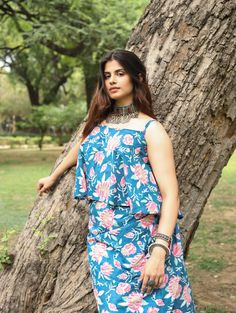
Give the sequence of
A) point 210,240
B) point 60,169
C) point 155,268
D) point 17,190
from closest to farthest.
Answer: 1. point 155,268
2. point 60,169
3. point 210,240
4. point 17,190

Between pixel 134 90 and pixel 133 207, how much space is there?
58 cm

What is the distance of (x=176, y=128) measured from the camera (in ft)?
9.60

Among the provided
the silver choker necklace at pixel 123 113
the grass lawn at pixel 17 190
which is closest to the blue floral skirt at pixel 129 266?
the silver choker necklace at pixel 123 113

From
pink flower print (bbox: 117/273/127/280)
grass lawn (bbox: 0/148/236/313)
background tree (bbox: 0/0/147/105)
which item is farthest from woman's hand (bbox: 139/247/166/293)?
background tree (bbox: 0/0/147/105)

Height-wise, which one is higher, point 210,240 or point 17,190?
point 210,240

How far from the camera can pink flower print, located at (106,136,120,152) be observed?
2.40 meters

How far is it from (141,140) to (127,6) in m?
15.8

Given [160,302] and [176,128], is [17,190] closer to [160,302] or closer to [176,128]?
[176,128]

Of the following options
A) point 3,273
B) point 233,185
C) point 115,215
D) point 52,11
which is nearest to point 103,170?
point 115,215

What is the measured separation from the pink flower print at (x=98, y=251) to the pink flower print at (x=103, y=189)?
9.0 inches

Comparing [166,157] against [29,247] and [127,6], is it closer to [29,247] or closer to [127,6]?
[29,247]

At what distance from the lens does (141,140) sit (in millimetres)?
2389

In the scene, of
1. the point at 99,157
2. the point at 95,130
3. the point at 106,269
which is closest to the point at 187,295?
the point at 106,269

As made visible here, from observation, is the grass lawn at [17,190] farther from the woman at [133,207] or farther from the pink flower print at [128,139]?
the pink flower print at [128,139]
